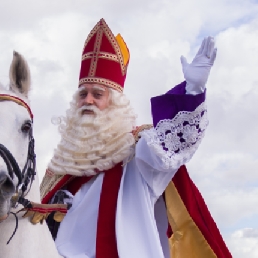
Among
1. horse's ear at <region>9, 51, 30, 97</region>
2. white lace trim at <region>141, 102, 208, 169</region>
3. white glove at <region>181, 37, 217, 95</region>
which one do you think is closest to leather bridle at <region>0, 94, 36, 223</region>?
horse's ear at <region>9, 51, 30, 97</region>

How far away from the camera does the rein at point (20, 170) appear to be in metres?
3.09

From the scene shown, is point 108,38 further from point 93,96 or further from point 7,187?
point 7,187

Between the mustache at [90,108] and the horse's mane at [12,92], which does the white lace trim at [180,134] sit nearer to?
the mustache at [90,108]

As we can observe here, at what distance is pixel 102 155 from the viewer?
492 centimetres

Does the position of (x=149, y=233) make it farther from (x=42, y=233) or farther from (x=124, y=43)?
(x=124, y=43)

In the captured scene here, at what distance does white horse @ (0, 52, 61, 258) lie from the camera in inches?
123

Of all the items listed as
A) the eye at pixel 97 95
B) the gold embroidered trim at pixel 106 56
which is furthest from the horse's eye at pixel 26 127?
the gold embroidered trim at pixel 106 56

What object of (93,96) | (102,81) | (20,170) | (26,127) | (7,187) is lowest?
(7,187)

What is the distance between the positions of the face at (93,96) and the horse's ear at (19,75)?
145 cm

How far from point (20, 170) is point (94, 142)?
1768mm

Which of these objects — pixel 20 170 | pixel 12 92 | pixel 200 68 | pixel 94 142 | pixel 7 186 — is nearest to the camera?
pixel 7 186

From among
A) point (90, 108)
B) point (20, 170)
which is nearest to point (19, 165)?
point (20, 170)

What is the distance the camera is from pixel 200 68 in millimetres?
4527

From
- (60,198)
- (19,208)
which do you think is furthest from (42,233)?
(60,198)
